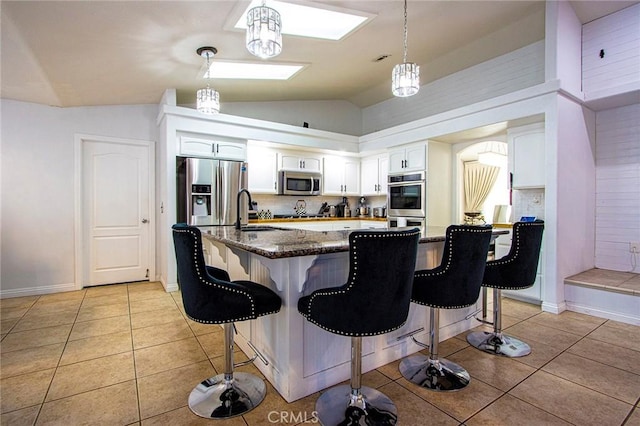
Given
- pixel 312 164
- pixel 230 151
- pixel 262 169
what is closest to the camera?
pixel 230 151

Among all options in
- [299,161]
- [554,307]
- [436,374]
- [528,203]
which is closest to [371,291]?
[436,374]

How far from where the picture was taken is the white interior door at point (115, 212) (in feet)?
14.4

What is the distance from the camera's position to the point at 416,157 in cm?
499

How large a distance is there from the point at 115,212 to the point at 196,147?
1534mm

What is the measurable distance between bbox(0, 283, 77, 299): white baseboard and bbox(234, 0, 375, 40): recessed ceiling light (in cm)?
395

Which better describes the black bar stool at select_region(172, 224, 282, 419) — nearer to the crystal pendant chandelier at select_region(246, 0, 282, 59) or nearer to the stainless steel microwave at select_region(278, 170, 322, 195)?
the crystal pendant chandelier at select_region(246, 0, 282, 59)

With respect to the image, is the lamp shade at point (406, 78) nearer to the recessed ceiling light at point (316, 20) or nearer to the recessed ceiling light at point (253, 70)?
the recessed ceiling light at point (316, 20)

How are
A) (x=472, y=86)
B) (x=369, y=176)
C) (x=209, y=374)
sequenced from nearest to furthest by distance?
1. (x=209, y=374)
2. (x=472, y=86)
3. (x=369, y=176)

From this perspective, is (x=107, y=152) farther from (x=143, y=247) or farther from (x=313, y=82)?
(x=313, y=82)

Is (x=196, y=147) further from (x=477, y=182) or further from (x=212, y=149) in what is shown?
(x=477, y=182)

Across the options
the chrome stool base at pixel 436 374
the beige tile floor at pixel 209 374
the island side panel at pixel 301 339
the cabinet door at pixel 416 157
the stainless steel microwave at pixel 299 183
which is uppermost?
the cabinet door at pixel 416 157

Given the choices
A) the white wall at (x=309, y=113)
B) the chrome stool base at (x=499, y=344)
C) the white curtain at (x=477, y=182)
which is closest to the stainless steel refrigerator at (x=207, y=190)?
the white wall at (x=309, y=113)

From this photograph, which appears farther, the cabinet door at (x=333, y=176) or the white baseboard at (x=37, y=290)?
the cabinet door at (x=333, y=176)

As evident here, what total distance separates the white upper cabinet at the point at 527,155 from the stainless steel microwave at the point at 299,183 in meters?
3.03
